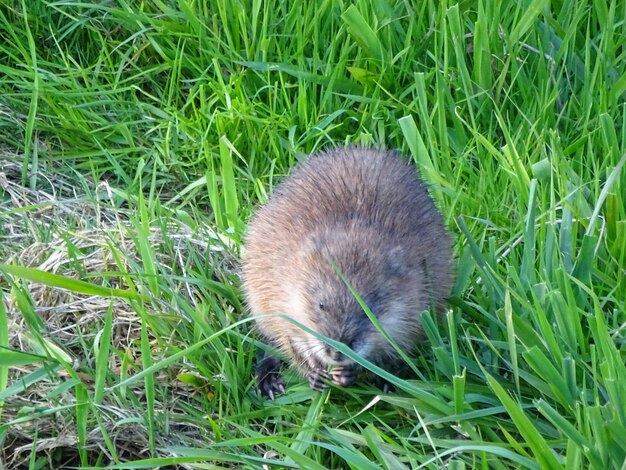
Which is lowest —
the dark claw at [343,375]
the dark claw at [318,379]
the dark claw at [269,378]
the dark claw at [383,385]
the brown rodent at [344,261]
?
the dark claw at [269,378]

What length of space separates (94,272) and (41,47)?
2.26m

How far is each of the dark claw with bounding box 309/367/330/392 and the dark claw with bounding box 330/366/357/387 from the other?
38mm

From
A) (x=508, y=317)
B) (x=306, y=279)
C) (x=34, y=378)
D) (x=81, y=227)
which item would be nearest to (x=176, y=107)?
(x=81, y=227)

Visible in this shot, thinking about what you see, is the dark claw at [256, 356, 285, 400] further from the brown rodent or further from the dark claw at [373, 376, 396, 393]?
the dark claw at [373, 376, 396, 393]

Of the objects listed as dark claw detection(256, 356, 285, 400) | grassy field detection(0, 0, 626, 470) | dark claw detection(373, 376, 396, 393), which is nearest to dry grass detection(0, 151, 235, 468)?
grassy field detection(0, 0, 626, 470)

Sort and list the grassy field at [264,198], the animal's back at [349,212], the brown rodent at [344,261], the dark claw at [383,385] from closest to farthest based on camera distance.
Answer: the grassy field at [264,198] → the brown rodent at [344,261] → the dark claw at [383,385] → the animal's back at [349,212]

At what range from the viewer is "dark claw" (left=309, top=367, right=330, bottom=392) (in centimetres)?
392

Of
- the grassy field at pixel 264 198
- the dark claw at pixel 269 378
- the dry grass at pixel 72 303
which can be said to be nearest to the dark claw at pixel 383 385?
the grassy field at pixel 264 198

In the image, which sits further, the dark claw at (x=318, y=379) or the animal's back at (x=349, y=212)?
the animal's back at (x=349, y=212)

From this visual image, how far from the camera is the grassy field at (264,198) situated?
356 centimetres

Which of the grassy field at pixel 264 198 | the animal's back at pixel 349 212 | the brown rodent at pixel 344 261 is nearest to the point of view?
the grassy field at pixel 264 198

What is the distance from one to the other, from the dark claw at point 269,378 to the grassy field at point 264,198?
0.06 metres

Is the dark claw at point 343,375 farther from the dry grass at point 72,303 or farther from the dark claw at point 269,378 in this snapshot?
the dry grass at point 72,303

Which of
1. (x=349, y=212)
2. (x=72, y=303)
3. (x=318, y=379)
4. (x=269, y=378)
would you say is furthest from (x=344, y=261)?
(x=72, y=303)
